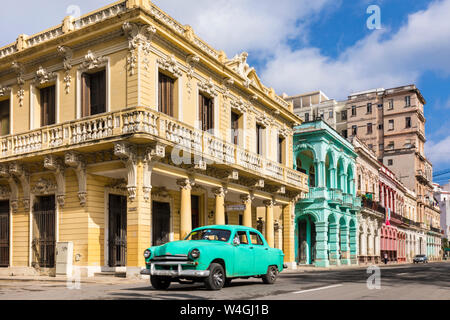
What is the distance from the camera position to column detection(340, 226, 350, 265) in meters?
40.2

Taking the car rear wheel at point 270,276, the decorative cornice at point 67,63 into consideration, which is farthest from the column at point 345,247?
the car rear wheel at point 270,276

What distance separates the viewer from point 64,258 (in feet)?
63.9

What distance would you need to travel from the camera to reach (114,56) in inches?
808

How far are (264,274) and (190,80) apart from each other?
1068cm

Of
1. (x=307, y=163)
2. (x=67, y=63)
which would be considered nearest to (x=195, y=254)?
(x=67, y=63)

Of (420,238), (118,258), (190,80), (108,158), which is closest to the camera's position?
(108,158)

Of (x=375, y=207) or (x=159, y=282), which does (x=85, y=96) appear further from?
(x=375, y=207)

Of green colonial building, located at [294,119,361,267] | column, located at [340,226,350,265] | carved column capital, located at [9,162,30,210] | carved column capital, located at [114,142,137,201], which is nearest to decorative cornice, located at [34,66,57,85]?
carved column capital, located at [9,162,30,210]

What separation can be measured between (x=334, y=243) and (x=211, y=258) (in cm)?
2702

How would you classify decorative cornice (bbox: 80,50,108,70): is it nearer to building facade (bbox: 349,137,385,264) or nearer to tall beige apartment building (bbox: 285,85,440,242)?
building facade (bbox: 349,137,385,264)

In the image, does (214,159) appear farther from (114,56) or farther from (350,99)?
(350,99)

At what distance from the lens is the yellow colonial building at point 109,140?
62.1 ft
